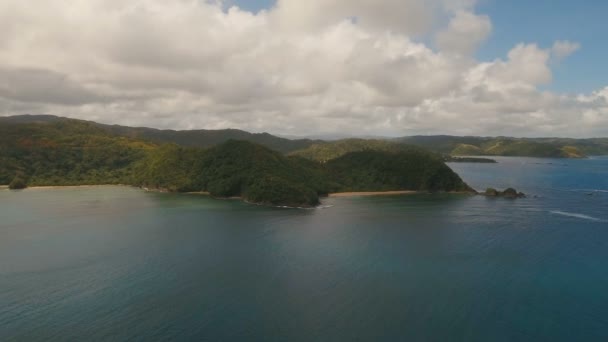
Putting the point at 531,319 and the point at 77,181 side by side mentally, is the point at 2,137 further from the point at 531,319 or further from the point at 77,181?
the point at 531,319

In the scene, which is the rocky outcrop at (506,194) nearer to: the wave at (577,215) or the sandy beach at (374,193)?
the sandy beach at (374,193)

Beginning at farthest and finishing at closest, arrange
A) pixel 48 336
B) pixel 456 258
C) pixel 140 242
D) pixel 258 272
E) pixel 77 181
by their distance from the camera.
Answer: pixel 77 181 → pixel 140 242 → pixel 456 258 → pixel 258 272 → pixel 48 336

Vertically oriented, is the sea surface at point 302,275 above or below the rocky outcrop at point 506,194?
below

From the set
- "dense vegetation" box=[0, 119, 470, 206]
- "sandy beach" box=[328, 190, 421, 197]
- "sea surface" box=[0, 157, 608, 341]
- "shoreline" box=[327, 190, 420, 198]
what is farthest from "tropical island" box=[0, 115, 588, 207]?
"sea surface" box=[0, 157, 608, 341]

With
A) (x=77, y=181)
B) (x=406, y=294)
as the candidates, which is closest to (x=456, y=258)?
(x=406, y=294)

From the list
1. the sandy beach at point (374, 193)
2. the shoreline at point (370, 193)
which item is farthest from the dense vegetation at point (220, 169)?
the sandy beach at point (374, 193)

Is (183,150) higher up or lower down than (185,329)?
higher up

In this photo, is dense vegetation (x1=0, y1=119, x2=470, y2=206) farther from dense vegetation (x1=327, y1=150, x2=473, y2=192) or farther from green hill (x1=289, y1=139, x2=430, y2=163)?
green hill (x1=289, y1=139, x2=430, y2=163)
